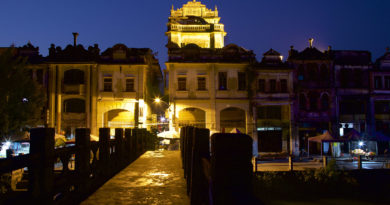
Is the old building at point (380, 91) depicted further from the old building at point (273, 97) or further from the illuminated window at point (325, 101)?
the old building at point (273, 97)

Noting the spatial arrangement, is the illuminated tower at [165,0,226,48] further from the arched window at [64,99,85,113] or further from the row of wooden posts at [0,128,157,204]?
the row of wooden posts at [0,128,157,204]

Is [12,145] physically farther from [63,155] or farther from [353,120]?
[353,120]

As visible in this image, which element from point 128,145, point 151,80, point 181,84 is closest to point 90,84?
point 151,80

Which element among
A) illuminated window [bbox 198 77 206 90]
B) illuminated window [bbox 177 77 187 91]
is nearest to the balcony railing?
illuminated window [bbox 177 77 187 91]

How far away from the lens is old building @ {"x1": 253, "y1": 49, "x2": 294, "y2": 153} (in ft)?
112

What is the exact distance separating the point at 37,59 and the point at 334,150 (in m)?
30.1

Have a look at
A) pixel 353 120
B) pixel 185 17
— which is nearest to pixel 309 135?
pixel 353 120

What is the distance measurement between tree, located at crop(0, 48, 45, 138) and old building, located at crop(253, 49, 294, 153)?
66.8 feet

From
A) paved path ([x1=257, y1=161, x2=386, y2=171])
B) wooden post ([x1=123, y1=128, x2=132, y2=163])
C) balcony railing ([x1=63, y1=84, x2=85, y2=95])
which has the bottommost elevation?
paved path ([x1=257, y1=161, x2=386, y2=171])

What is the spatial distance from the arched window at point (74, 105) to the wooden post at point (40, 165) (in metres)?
29.8

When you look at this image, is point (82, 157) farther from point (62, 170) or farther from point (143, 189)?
point (143, 189)

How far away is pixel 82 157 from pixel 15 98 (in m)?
25.3

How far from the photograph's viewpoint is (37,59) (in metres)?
33.2

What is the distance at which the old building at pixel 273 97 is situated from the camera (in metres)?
34.0
